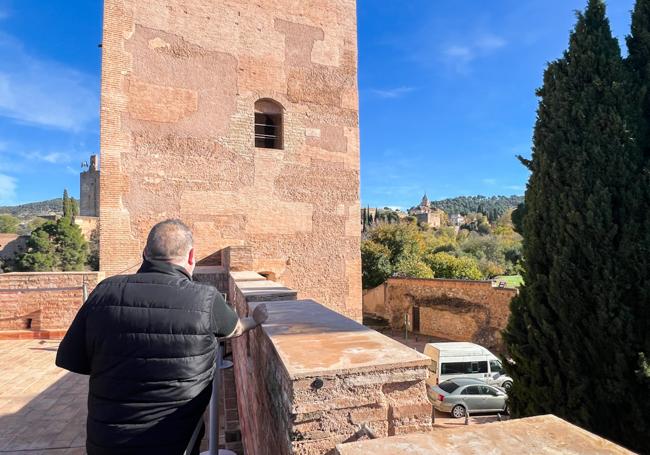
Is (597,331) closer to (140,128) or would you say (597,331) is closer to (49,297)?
(140,128)

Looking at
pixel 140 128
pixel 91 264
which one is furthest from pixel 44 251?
pixel 140 128

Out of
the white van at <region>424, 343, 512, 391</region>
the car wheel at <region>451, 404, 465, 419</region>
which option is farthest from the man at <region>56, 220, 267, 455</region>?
the white van at <region>424, 343, 512, 391</region>

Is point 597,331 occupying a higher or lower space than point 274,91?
lower

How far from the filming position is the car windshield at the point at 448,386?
1059 centimetres

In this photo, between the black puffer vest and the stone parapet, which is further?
the black puffer vest

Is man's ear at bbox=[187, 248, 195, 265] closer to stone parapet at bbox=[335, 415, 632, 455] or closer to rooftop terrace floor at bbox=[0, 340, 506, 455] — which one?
stone parapet at bbox=[335, 415, 632, 455]

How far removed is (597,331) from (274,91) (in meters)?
6.47

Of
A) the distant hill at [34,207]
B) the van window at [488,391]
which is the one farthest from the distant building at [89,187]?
the van window at [488,391]

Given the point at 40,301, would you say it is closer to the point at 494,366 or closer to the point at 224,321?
the point at 224,321

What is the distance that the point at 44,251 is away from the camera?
34.5m

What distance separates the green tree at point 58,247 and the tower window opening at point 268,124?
106ft

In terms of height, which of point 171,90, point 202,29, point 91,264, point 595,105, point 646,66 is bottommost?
point 91,264

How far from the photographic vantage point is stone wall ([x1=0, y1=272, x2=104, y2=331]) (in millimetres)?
7871

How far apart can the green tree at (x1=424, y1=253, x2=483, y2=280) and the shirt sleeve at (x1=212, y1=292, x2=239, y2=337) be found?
72.6 ft
